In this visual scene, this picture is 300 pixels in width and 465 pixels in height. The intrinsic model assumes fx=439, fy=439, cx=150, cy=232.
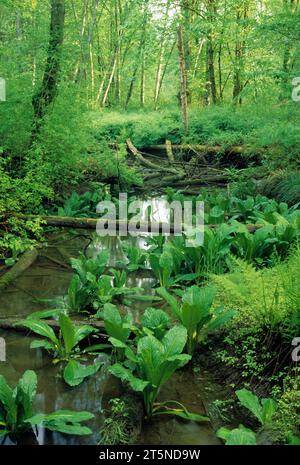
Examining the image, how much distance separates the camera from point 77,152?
29.0ft

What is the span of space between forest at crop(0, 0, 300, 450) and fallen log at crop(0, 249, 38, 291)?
0.03m

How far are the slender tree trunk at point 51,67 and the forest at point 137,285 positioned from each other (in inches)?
1.1

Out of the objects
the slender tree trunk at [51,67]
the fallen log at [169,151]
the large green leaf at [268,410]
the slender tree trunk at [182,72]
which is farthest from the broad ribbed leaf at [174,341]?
the slender tree trunk at [182,72]

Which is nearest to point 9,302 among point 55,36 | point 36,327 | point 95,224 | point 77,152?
point 36,327

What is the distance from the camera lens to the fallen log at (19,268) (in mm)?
5688

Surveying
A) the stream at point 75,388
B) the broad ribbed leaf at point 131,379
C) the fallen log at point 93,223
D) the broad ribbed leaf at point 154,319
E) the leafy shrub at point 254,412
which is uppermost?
the fallen log at point 93,223

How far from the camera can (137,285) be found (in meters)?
6.01

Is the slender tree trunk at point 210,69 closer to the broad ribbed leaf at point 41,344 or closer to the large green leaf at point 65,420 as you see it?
the broad ribbed leaf at point 41,344

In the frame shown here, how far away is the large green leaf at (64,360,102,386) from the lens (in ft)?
11.4

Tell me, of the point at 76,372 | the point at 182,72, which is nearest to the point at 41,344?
the point at 76,372

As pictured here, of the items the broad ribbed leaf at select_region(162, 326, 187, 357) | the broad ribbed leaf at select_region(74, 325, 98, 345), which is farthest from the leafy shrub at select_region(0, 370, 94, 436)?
the broad ribbed leaf at select_region(74, 325, 98, 345)

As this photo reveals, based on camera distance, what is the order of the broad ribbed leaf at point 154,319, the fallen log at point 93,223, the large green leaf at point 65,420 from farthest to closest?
the fallen log at point 93,223 < the broad ribbed leaf at point 154,319 < the large green leaf at point 65,420

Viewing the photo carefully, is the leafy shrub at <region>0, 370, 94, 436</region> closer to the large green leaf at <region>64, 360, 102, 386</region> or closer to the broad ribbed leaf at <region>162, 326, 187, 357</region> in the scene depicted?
the large green leaf at <region>64, 360, 102, 386</region>

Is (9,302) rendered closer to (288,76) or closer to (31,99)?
(31,99)
